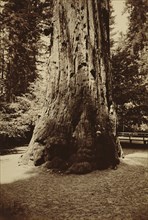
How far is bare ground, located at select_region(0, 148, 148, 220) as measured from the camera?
17.0 ft

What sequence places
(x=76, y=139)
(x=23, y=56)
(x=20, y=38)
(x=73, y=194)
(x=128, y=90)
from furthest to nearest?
(x=23, y=56) < (x=20, y=38) < (x=128, y=90) < (x=76, y=139) < (x=73, y=194)

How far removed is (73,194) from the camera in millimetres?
6594

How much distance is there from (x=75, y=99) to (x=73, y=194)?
4.01m

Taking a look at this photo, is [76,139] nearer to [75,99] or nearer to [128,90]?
[75,99]

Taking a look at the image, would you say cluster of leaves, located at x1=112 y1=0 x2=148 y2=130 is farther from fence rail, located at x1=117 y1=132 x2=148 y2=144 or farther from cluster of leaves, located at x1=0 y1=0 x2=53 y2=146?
cluster of leaves, located at x1=0 y1=0 x2=53 y2=146

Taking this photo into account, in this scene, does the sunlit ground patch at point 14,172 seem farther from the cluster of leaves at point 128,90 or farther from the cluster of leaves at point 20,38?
the cluster of leaves at point 20,38

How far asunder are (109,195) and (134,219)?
1.62 meters

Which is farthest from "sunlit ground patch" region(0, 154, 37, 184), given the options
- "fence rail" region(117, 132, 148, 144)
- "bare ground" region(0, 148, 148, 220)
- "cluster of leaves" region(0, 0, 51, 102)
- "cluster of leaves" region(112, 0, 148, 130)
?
"fence rail" region(117, 132, 148, 144)

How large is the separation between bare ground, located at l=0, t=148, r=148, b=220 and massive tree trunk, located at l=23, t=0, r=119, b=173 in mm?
721

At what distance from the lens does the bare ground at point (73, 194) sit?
519cm

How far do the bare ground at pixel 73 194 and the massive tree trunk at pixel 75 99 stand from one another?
0.72m

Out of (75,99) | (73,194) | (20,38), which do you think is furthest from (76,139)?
(20,38)

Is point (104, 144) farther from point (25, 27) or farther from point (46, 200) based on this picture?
point (25, 27)

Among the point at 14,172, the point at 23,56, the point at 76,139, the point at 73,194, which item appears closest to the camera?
the point at 73,194
